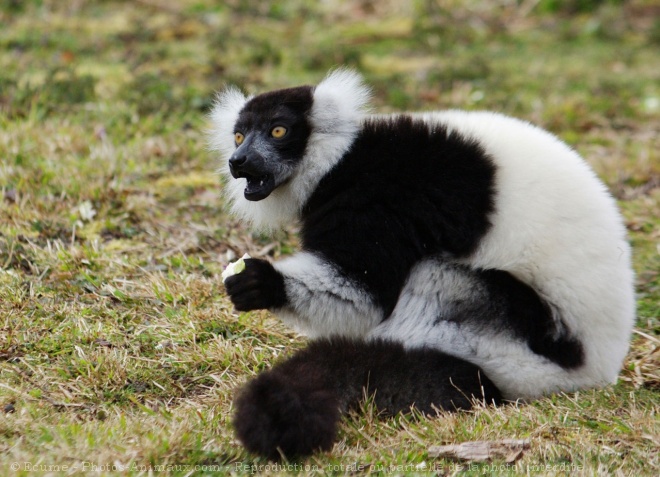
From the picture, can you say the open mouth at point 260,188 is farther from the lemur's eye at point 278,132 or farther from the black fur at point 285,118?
the lemur's eye at point 278,132

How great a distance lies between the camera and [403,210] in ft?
14.9

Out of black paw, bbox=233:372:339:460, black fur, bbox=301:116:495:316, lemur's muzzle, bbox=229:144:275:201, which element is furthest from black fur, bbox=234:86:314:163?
black paw, bbox=233:372:339:460

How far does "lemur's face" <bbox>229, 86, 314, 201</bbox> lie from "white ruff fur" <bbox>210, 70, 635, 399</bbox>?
2.17 ft

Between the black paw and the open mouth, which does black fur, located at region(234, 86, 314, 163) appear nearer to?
the open mouth

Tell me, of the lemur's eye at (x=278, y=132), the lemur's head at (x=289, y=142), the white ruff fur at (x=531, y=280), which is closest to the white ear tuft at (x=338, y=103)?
the lemur's head at (x=289, y=142)

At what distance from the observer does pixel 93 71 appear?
9.59 metres

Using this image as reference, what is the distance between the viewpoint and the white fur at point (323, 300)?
435 cm

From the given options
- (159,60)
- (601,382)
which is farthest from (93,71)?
(601,382)

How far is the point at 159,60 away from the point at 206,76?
82 centimetres

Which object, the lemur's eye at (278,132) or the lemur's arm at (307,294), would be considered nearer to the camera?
the lemur's arm at (307,294)

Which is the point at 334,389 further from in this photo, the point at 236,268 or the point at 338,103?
the point at 338,103

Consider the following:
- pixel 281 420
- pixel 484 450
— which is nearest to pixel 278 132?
pixel 281 420

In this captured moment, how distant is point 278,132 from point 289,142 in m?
0.10

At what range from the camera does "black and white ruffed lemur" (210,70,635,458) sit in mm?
4273
